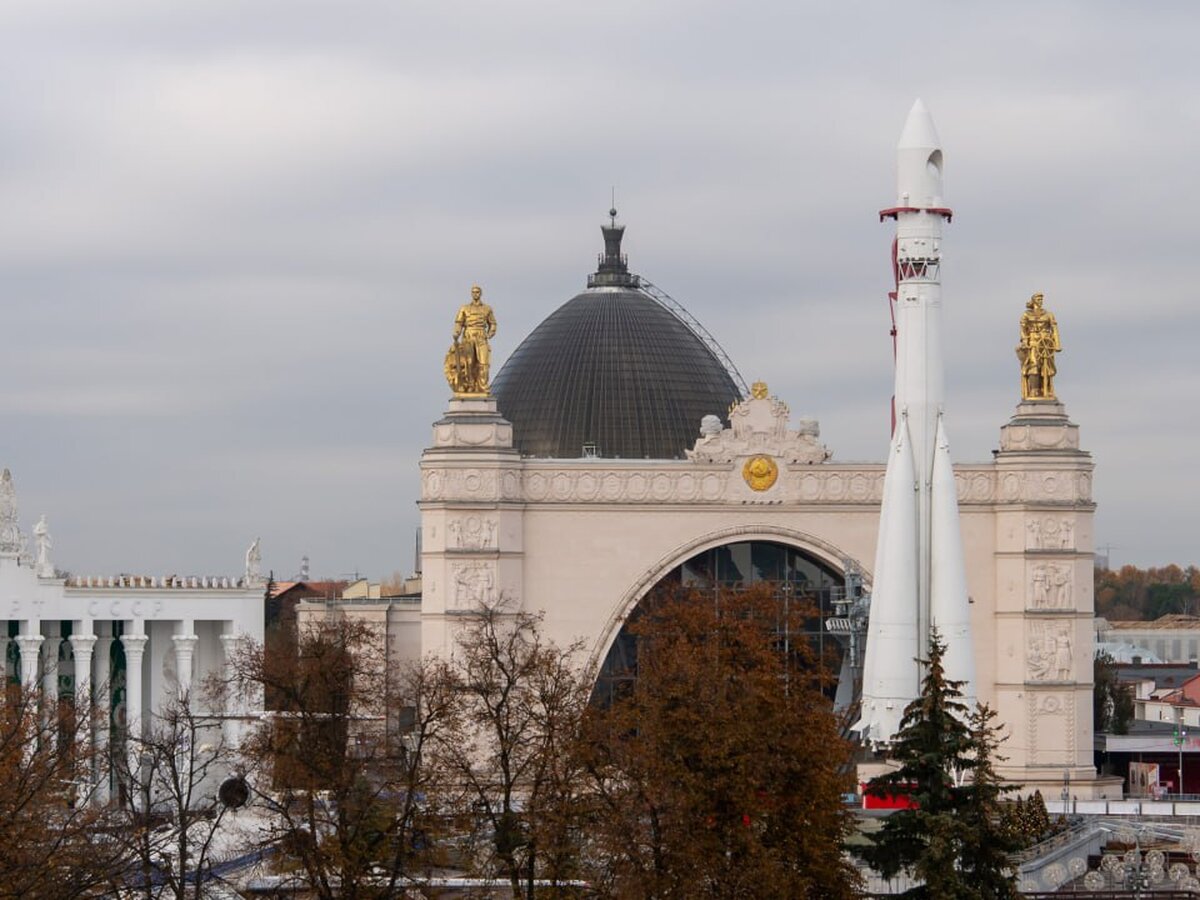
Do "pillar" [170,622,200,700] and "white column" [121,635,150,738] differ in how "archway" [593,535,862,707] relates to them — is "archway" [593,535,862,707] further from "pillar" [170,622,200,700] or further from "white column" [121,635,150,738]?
"white column" [121,635,150,738]

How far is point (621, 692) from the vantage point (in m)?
76.4

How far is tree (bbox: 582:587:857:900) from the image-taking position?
46.8 metres

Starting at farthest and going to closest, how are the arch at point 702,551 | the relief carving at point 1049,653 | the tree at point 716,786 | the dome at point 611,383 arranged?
the dome at point 611,383 → the arch at point 702,551 → the relief carving at point 1049,653 → the tree at point 716,786

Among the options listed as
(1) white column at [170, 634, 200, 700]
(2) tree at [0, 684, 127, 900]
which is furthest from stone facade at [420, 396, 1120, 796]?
(2) tree at [0, 684, 127, 900]

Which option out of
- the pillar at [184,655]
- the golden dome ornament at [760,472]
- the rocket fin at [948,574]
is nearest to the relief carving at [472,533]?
the golden dome ornament at [760,472]

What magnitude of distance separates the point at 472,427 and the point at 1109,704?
26907mm

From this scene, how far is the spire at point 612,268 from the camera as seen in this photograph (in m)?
94.5

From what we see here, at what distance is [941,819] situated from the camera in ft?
159

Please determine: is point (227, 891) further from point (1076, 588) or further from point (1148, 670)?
point (1148, 670)

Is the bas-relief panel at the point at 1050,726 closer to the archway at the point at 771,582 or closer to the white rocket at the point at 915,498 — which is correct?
the white rocket at the point at 915,498

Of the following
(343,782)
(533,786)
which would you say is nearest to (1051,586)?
(533,786)

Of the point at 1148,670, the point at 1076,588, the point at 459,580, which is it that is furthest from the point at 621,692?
the point at 1148,670

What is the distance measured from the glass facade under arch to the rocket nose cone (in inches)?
489

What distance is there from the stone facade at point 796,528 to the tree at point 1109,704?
34.1 ft
